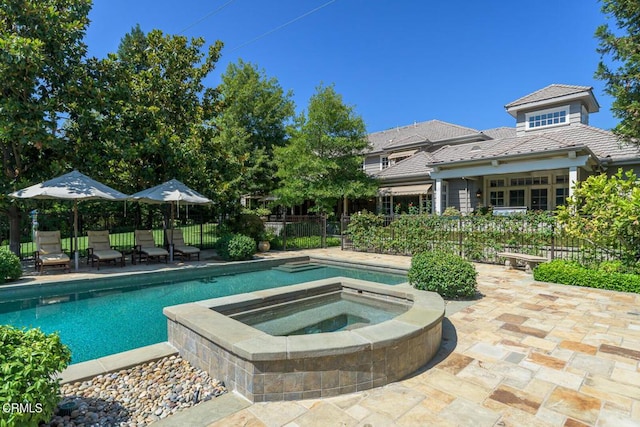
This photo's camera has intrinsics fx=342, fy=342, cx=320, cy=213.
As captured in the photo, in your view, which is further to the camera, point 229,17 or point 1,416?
point 229,17

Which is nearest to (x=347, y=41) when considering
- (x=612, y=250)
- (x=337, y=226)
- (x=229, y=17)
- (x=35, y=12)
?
(x=229, y=17)

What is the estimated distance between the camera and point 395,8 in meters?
12.2

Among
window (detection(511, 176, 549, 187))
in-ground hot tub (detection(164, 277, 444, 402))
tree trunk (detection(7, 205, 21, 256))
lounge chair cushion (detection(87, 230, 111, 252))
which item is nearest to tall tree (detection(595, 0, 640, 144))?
window (detection(511, 176, 549, 187))

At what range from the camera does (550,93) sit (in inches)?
802

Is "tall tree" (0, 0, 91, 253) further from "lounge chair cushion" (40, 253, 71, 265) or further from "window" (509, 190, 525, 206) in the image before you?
"window" (509, 190, 525, 206)

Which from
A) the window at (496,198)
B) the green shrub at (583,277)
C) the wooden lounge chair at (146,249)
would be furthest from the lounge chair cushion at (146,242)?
the window at (496,198)

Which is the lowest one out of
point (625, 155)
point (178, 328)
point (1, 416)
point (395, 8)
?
point (178, 328)

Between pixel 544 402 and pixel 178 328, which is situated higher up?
pixel 178 328

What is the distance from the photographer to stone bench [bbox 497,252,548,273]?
10.3 metres

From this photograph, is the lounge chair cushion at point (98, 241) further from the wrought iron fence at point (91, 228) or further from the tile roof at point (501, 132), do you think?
the tile roof at point (501, 132)

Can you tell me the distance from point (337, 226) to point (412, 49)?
10.3 metres

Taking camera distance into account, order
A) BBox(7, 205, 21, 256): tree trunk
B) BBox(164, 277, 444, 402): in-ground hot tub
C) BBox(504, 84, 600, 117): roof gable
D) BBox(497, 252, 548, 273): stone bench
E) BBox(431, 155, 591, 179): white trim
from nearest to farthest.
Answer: BBox(164, 277, 444, 402): in-ground hot tub → BBox(497, 252, 548, 273): stone bench → BBox(7, 205, 21, 256): tree trunk → BBox(431, 155, 591, 179): white trim → BBox(504, 84, 600, 117): roof gable

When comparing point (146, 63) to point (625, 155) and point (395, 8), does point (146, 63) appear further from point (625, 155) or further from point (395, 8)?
point (625, 155)

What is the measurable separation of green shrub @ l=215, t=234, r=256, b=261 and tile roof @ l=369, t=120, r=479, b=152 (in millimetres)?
13269
